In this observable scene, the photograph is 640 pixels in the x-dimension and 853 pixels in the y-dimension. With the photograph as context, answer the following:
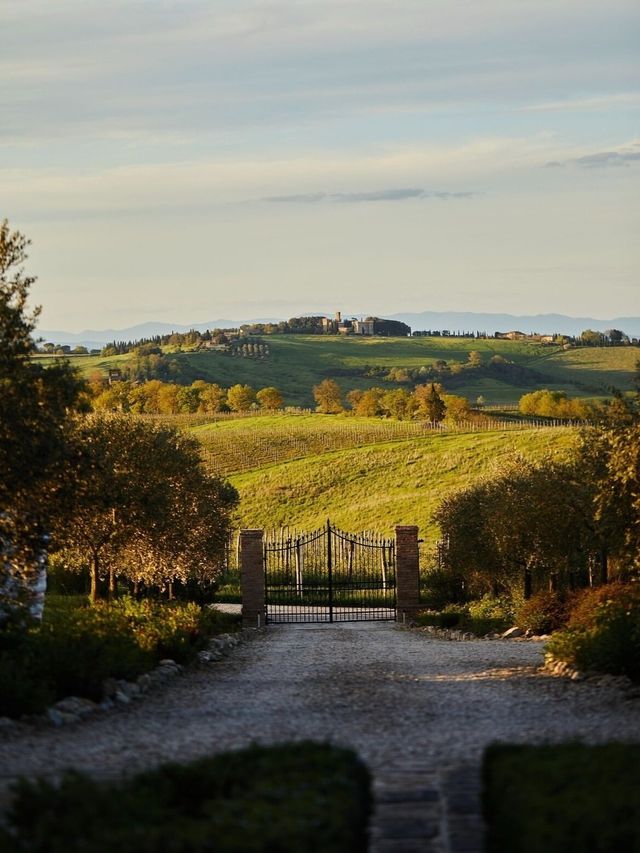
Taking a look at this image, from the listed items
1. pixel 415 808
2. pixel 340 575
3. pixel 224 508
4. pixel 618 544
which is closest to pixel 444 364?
pixel 340 575

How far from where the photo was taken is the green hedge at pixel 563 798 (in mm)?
7238

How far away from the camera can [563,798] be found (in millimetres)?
8164

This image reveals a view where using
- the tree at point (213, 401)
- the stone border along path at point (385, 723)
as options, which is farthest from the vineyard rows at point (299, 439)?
the stone border along path at point (385, 723)

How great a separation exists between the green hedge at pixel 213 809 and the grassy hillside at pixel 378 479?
53.8m

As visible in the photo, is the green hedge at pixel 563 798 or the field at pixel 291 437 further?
the field at pixel 291 437

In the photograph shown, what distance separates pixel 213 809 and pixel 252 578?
24.6 m

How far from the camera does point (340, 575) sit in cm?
4697

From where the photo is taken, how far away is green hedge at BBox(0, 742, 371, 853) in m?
7.06

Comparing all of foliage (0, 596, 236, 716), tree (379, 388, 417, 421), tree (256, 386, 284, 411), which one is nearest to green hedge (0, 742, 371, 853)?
foliage (0, 596, 236, 716)

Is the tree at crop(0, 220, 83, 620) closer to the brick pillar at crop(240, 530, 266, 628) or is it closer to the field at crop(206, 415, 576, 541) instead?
the brick pillar at crop(240, 530, 266, 628)

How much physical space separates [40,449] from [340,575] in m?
32.3

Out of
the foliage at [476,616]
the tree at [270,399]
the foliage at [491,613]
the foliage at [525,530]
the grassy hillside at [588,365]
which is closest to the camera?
the foliage at [525,530]

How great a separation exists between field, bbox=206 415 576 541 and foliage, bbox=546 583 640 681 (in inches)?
1670

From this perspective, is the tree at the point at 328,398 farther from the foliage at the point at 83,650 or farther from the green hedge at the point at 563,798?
the green hedge at the point at 563,798
